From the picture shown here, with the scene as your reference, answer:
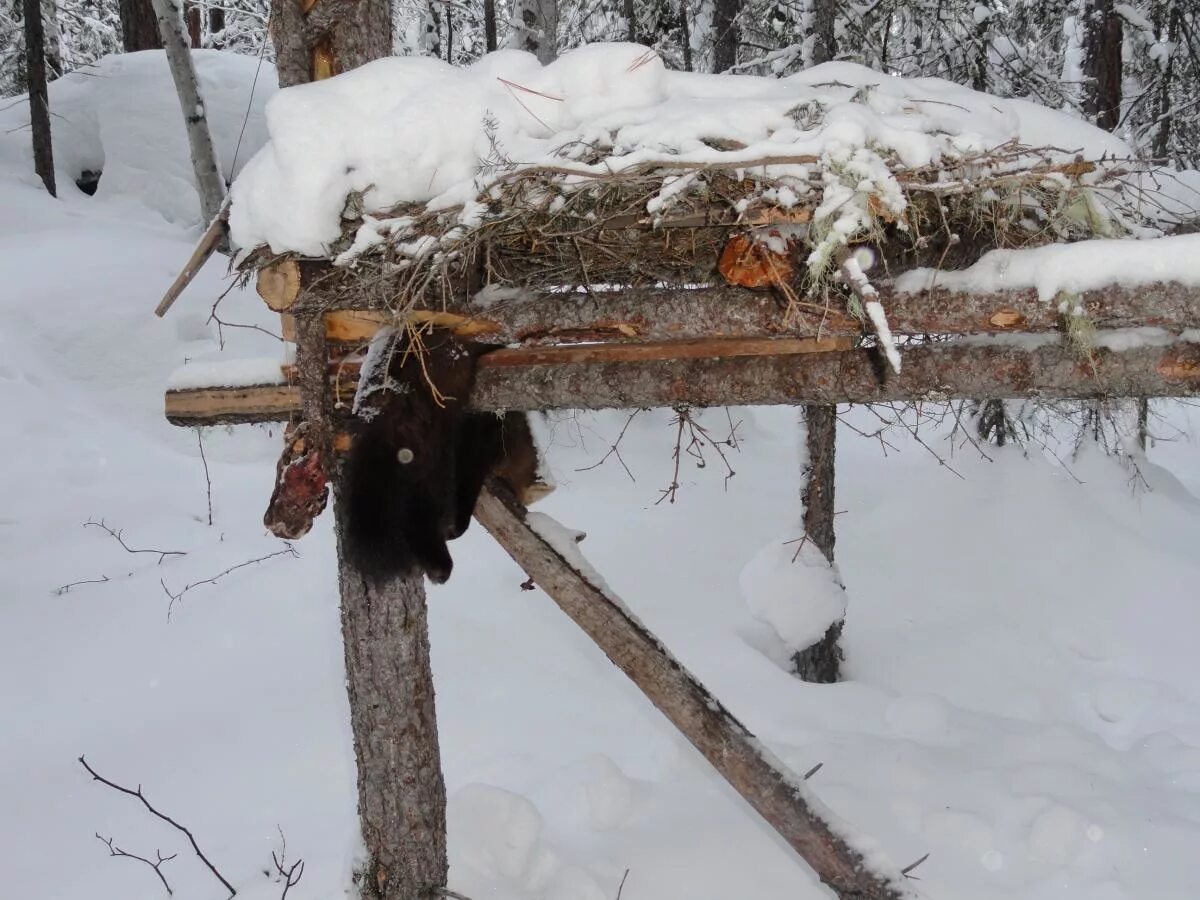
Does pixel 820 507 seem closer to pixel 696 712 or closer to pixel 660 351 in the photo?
pixel 696 712

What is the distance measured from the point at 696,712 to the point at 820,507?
3.85m

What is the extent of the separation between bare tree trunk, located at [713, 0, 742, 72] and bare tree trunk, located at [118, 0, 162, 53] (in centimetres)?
1035

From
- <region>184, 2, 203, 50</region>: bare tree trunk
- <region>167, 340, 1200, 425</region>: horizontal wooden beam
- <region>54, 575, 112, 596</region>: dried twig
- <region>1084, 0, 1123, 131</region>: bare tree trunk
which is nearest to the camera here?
<region>167, 340, 1200, 425</region>: horizontal wooden beam

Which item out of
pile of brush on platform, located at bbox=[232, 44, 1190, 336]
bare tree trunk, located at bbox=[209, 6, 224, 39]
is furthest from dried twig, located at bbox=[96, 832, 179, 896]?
bare tree trunk, located at bbox=[209, 6, 224, 39]

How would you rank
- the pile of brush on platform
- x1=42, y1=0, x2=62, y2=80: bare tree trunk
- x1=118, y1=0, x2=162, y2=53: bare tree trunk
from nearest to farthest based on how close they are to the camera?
the pile of brush on platform < x1=42, y1=0, x2=62, y2=80: bare tree trunk < x1=118, y1=0, x2=162, y2=53: bare tree trunk

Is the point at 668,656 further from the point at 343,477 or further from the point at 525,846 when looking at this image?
the point at 525,846

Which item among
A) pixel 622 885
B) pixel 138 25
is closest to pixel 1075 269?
pixel 622 885

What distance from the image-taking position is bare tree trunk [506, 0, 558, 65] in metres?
7.94

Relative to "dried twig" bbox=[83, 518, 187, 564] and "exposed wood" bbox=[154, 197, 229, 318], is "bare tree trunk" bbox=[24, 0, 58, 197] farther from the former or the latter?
"exposed wood" bbox=[154, 197, 229, 318]

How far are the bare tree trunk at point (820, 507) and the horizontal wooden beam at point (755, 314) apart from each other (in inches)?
152

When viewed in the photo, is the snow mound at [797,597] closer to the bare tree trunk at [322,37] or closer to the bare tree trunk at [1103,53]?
the bare tree trunk at [322,37]

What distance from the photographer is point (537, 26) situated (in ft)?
26.5

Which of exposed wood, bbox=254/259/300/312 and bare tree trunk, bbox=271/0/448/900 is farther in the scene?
bare tree trunk, bbox=271/0/448/900

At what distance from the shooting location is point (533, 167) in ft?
7.93
